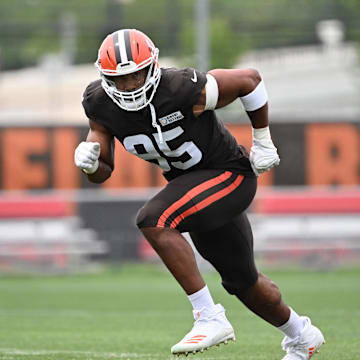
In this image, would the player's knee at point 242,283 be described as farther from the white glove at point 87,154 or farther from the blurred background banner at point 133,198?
the blurred background banner at point 133,198

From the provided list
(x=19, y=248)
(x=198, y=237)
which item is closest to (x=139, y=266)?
(x=19, y=248)

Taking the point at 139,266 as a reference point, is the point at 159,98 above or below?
above

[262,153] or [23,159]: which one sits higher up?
[262,153]

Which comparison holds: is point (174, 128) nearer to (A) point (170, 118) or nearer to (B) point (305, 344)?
(A) point (170, 118)

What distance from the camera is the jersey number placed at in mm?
4750

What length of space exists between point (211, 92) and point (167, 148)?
1.17 feet

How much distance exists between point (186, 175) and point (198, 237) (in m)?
0.33

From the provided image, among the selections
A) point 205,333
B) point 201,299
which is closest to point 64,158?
point 201,299

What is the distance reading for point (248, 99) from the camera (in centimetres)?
486

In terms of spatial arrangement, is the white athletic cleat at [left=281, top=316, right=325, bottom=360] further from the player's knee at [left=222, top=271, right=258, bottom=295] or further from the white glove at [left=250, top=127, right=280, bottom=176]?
the white glove at [left=250, top=127, right=280, bottom=176]

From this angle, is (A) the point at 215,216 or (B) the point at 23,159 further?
(B) the point at 23,159

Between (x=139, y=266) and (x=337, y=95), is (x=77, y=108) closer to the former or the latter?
(x=337, y=95)

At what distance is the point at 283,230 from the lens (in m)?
13.5

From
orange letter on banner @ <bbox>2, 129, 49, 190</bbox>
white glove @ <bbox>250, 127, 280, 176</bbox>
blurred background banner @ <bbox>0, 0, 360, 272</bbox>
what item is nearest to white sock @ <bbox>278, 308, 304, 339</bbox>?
white glove @ <bbox>250, 127, 280, 176</bbox>
